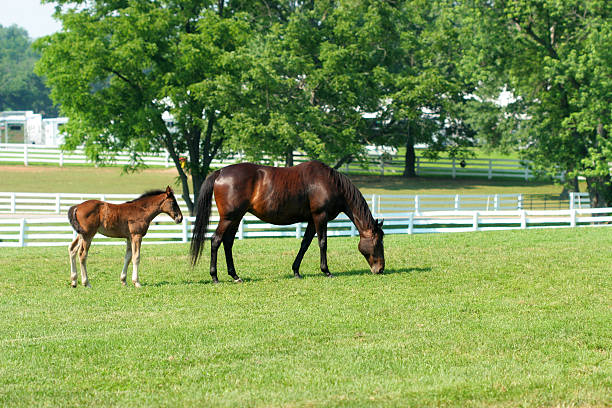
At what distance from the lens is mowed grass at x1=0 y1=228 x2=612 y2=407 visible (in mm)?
6789

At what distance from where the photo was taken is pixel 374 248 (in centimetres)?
1399

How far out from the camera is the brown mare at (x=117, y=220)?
1227 centimetres

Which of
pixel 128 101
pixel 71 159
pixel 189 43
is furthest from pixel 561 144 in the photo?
pixel 71 159

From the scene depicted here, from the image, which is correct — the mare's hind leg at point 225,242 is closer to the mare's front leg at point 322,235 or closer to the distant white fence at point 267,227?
the mare's front leg at point 322,235

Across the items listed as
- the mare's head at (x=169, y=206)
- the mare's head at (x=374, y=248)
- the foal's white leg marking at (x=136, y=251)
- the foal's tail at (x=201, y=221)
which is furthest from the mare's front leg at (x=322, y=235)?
the foal's white leg marking at (x=136, y=251)

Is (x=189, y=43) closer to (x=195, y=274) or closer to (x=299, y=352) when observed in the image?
(x=195, y=274)

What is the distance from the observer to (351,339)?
8750 mm

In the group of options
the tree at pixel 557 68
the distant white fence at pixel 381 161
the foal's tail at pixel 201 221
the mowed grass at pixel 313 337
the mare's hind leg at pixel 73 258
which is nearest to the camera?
the mowed grass at pixel 313 337

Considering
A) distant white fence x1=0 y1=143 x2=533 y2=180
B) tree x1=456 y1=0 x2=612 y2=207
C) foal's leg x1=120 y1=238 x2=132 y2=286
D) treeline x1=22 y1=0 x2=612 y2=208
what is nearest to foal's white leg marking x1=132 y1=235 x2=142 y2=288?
foal's leg x1=120 y1=238 x2=132 y2=286

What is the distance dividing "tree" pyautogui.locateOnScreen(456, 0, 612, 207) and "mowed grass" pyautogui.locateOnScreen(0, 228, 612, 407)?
14.8 metres

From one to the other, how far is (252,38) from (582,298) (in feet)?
72.4

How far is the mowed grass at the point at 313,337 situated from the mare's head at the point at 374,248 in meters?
0.23

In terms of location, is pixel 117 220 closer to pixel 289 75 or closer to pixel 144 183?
pixel 289 75

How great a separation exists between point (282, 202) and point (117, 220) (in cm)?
294
